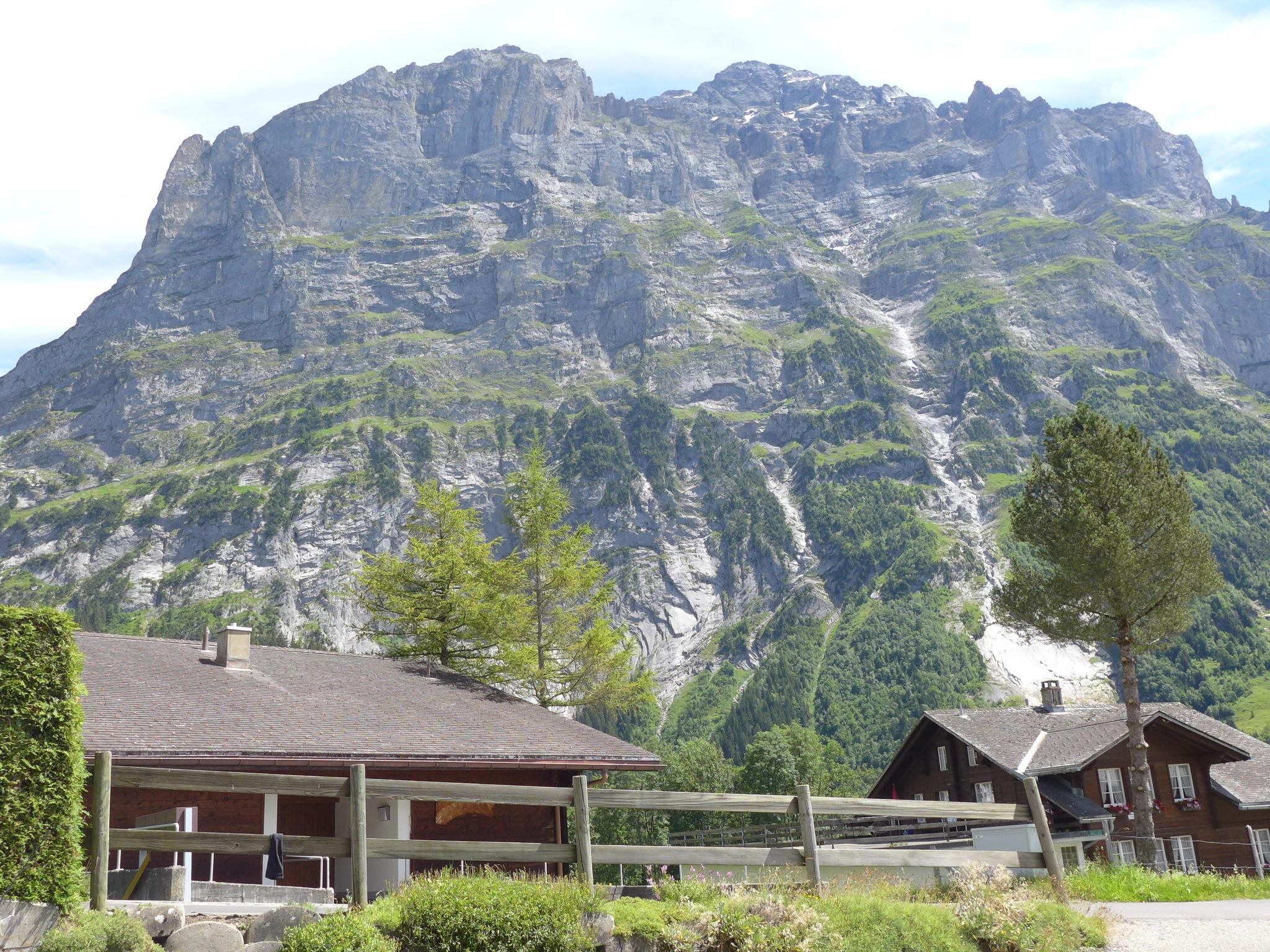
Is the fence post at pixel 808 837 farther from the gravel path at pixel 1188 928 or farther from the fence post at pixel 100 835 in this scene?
the fence post at pixel 100 835

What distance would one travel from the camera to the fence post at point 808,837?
13359 mm

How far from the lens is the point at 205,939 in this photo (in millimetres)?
10305

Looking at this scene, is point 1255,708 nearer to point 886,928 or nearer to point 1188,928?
point 1188,928

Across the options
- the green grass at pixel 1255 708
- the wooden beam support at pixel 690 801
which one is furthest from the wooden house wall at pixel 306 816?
the green grass at pixel 1255 708

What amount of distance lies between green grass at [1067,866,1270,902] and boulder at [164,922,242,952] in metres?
13.8

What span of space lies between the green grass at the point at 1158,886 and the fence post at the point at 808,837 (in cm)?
702

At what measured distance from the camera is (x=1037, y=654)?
584 feet

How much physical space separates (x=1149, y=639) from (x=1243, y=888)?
464 inches

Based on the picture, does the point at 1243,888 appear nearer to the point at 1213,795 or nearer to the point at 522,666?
the point at 522,666

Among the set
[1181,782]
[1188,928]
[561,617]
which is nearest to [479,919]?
[1188,928]

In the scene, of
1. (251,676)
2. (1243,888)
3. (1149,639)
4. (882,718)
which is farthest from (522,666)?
(882,718)

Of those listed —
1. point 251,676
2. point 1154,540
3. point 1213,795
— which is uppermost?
point 1154,540

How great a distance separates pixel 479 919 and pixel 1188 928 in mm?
10770

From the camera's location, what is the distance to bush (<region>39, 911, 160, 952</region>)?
31.0 ft
